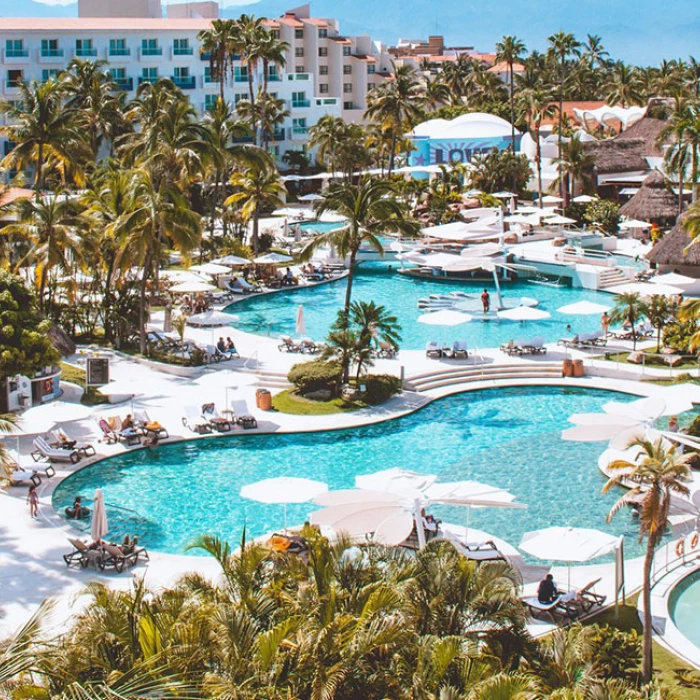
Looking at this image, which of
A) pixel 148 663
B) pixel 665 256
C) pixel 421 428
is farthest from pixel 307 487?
pixel 665 256

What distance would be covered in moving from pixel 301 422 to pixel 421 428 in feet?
11.6

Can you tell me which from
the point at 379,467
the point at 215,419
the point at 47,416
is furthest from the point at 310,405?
the point at 47,416

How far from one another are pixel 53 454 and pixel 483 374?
49.5 feet

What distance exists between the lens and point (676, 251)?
49938 millimetres

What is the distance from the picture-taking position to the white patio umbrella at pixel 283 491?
74.4 feet

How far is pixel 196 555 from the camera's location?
23.1m

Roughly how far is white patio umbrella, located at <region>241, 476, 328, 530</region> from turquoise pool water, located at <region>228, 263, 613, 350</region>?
1816 cm

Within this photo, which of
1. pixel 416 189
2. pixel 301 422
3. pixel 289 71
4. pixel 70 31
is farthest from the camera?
pixel 289 71

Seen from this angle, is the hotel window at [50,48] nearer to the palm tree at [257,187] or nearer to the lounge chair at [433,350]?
the palm tree at [257,187]

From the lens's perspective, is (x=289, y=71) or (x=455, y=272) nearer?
(x=455, y=272)

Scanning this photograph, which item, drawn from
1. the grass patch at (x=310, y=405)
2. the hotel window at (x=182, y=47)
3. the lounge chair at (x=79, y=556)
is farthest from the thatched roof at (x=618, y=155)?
the lounge chair at (x=79, y=556)

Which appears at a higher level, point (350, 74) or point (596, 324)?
point (350, 74)

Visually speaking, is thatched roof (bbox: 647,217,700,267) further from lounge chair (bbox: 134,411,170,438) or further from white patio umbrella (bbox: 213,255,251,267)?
lounge chair (bbox: 134,411,170,438)

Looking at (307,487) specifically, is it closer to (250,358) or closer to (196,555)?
(196,555)
